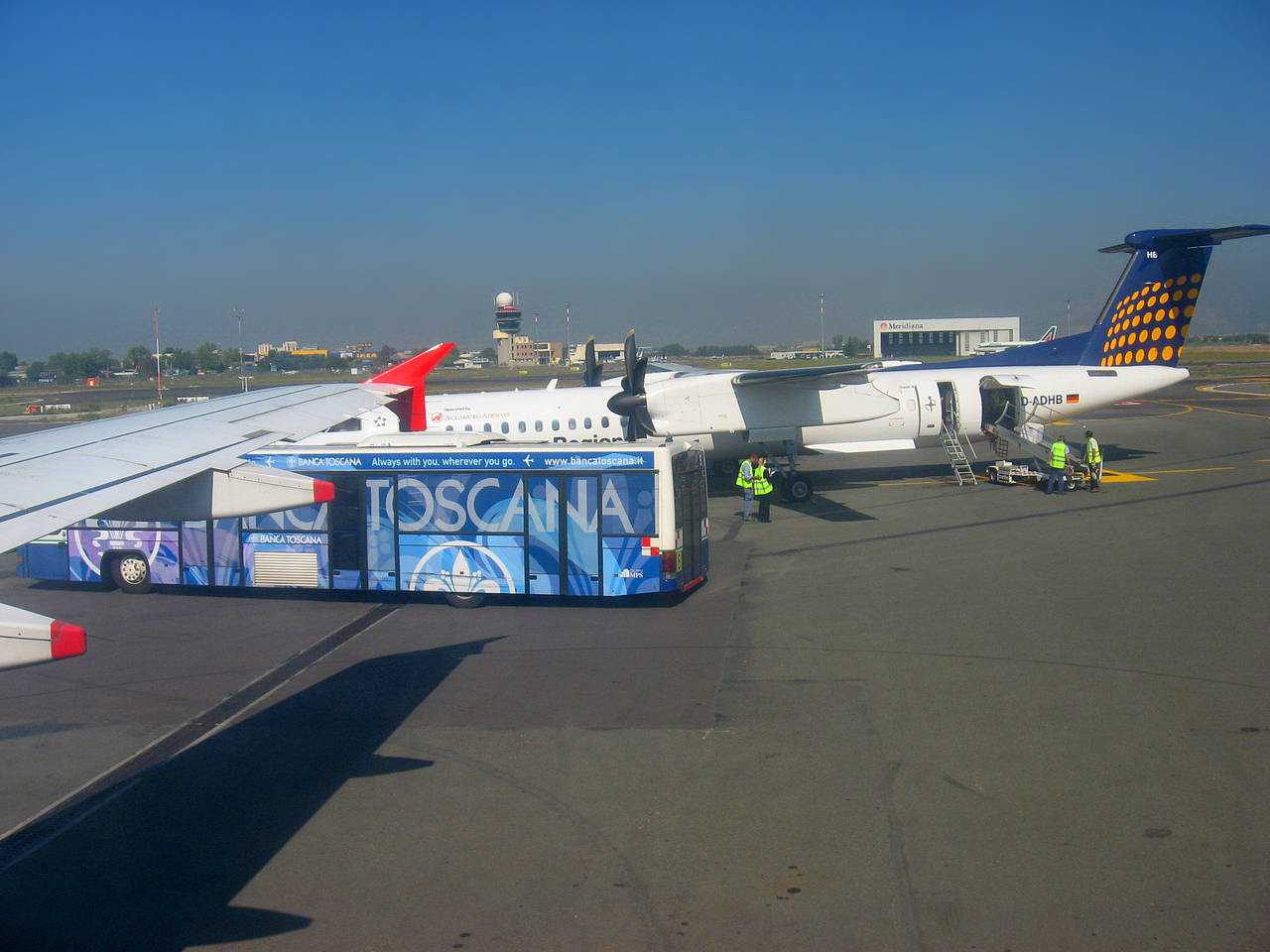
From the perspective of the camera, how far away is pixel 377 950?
5.59 metres

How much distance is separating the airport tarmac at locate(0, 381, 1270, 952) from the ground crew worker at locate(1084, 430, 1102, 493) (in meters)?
7.33

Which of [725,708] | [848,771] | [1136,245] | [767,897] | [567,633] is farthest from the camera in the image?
[1136,245]

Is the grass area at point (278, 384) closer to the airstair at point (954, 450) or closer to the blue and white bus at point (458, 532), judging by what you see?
the blue and white bus at point (458, 532)

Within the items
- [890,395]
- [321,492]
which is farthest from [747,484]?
[321,492]

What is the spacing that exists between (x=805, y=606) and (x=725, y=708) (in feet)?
13.8

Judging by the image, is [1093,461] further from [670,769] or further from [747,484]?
[670,769]

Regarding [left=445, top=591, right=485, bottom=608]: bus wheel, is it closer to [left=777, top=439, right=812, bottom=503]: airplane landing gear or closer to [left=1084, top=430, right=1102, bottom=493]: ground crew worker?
[left=777, top=439, right=812, bottom=503]: airplane landing gear

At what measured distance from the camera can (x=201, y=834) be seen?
23.4 feet

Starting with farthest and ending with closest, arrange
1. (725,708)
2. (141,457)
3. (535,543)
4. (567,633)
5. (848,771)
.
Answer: (535,543)
(567,633)
(725,708)
(848,771)
(141,457)

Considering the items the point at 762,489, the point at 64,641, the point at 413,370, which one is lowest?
the point at 762,489

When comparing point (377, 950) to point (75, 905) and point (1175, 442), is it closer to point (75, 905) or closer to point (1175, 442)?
point (75, 905)

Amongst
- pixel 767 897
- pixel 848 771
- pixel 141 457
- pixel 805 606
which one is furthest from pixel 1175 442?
pixel 141 457

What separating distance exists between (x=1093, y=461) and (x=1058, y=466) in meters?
0.88

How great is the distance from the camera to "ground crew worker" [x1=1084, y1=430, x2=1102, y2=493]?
73.5ft
